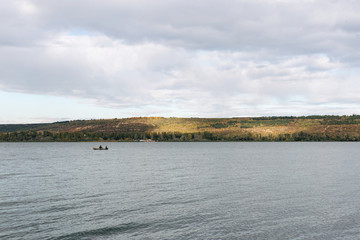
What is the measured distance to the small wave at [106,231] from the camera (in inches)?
944

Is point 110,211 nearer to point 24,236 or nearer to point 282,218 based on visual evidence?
point 24,236

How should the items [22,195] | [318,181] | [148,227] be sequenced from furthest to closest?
[318,181]
[22,195]
[148,227]

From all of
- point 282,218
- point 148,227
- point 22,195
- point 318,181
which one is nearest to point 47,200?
point 22,195

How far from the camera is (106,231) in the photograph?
2522 centimetres

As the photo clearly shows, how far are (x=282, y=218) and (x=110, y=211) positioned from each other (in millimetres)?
16003

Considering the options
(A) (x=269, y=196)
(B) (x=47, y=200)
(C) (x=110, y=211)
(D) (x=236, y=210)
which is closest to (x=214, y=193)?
(A) (x=269, y=196)

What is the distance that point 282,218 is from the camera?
95.7 ft

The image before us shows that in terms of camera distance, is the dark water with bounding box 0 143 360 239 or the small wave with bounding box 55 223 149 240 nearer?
the small wave with bounding box 55 223 149 240

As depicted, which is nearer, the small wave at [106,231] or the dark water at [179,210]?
the small wave at [106,231]

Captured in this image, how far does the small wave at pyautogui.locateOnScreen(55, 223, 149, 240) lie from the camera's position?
24.0 m

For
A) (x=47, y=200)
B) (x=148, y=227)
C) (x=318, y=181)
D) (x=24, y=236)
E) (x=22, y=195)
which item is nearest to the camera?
(x=24, y=236)

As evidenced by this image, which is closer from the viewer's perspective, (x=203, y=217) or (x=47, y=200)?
(x=203, y=217)

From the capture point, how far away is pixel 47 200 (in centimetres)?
3678

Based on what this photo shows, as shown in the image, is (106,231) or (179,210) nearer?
(106,231)
